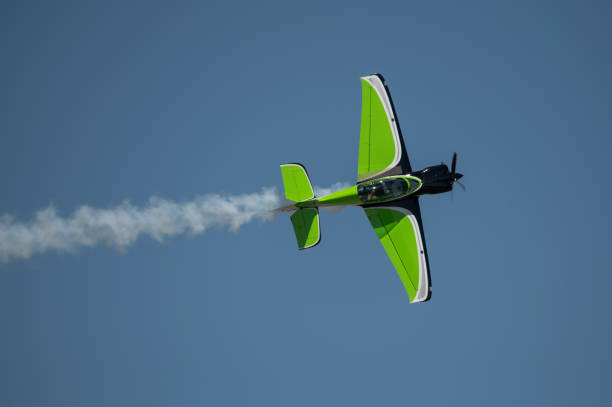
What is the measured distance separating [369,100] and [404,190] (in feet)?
15.0

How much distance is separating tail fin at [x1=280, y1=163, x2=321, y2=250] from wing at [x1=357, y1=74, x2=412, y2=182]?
102 inches

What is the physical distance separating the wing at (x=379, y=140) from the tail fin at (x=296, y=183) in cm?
248

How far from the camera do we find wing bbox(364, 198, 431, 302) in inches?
1273

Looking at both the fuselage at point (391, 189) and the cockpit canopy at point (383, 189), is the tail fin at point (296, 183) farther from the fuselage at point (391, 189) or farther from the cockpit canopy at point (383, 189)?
the cockpit canopy at point (383, 189)

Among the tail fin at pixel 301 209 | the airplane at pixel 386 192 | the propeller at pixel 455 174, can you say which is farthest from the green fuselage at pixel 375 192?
the propeller at pixel 455 174

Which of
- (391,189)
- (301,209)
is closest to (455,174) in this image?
(391,189)

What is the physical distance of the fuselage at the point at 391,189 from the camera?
32.5m

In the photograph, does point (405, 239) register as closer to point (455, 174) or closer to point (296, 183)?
point (455, 174)

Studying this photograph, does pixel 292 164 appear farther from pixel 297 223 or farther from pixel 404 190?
pixel 404 190

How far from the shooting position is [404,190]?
32594mm

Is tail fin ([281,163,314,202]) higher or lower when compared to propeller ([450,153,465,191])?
higher

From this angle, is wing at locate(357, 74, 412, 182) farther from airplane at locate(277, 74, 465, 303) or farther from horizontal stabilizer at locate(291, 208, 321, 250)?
horizontal stabilizer at locate(291, 208, 321, 250)

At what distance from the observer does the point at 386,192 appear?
3256cm

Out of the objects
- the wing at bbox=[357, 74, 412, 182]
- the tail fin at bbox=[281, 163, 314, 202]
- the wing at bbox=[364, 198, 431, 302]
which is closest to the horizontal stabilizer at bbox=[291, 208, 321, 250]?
the tail fin at bbox=[281, 163, 314, 202]
